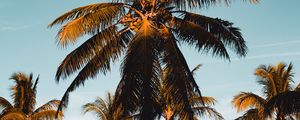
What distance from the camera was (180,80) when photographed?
941 centimetres

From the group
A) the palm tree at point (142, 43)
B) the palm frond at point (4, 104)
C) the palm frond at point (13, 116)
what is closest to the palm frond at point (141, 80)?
the palm tree at point (142, 43)

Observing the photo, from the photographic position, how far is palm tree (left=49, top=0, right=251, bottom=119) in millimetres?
9234

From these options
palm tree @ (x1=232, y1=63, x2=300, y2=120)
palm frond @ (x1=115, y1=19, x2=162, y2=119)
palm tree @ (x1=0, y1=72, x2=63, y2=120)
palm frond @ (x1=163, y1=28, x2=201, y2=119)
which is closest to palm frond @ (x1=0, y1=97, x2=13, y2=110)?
palm tree @ (x1=0, y1=72, x2=63, y2=120)

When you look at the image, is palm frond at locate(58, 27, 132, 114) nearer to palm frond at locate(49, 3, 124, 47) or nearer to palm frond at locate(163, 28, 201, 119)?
palm frond at locate(49, 3, 124, 47)

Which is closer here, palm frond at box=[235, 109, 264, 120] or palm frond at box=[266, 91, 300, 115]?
palm frond at box=[266, 91, 300, 115]

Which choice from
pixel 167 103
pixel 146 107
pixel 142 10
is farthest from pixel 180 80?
pixel 167 103

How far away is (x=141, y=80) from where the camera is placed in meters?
9.23

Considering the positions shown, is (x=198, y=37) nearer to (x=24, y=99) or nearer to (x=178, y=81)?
(x=178, y=81)

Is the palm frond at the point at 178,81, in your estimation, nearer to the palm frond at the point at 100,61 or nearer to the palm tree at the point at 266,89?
the palm frond at the point at 100,61

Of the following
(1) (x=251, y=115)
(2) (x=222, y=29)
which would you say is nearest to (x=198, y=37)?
(2) (x=222, y=29)

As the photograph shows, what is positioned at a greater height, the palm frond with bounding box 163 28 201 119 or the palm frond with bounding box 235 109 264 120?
the palm frond with bounding box 163 28 201 119

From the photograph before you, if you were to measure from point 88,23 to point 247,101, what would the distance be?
15.9 meters

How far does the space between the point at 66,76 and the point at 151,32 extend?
2.81 meters

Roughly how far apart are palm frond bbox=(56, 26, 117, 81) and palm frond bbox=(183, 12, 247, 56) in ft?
6.82
